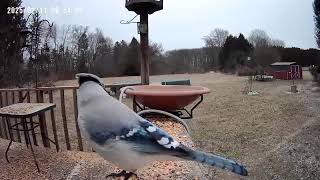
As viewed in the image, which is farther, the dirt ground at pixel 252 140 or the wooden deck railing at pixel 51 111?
the wooden deck railing at pixel 51 111

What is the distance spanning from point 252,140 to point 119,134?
5.20 m

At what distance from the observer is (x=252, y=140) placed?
229 inches

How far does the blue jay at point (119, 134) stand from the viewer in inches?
34.3

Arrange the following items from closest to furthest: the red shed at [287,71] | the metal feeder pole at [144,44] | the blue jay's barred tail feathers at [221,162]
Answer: the blue jay's barred tail feathers at [221,162], the metal feeder pole at [144,44], the red shed at [287,71]

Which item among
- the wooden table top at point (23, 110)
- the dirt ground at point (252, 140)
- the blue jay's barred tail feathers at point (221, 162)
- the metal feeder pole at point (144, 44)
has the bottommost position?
the dirt ground at point (252, 140)

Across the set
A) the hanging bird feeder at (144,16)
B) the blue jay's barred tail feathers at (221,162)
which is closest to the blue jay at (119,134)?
the blue jay's barred tail feathers at (221,162)

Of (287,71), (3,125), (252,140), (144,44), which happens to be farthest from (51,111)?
(287,71)

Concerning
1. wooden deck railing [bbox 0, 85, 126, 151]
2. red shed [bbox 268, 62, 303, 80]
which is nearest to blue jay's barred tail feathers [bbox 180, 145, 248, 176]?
wooden deck railing [bbox 0, 85, 126, 151]

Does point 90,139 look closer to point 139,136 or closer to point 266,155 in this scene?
Answer: point 139,136

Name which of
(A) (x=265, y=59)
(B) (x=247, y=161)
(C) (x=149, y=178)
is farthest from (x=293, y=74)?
(C) (x=149, y=178)

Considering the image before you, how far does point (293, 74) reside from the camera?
17.2m

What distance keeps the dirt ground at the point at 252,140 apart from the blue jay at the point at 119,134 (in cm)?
80

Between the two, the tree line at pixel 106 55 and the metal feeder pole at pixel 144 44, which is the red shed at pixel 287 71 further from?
the metal feeder pole at pixel 144 44

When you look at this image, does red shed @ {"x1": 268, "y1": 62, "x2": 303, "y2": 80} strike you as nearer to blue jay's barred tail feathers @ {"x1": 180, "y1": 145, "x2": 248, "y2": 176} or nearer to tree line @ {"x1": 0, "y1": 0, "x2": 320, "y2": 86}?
tree line @ {"x1": 0, "y1": 0, "x2": 320, "y2": 86}
